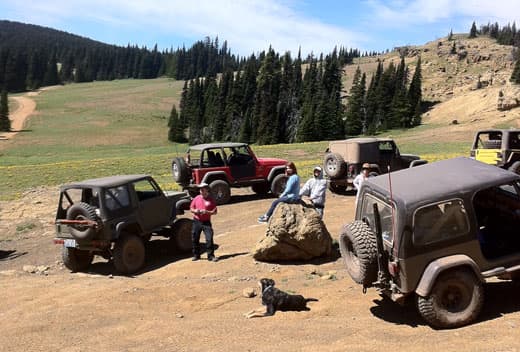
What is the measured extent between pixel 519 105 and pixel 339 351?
6974 cm

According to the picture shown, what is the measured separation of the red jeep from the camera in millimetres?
17078

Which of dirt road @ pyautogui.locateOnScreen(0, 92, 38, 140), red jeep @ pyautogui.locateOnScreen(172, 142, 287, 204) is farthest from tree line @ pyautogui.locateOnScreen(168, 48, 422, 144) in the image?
red jeep @ pyautogui.locateOnScreen(172, 142, 287, 204)

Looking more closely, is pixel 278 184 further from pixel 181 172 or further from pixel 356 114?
pixel 356 114

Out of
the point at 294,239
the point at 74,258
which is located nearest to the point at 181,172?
the point at 74,258

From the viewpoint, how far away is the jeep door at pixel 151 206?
1141cm

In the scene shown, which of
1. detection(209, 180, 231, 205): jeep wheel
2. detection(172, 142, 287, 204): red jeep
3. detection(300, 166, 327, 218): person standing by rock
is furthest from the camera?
detection(209, 180, 231, 205): jeep wheel

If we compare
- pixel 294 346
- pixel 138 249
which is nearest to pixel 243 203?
pixel 138 249

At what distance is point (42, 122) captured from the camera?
102375 mm

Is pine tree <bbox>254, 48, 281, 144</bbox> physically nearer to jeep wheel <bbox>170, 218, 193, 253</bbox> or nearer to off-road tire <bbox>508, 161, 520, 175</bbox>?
off-road tire <bbox>508, 161, 520, 175</bbox>

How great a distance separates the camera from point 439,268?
6.20 meters

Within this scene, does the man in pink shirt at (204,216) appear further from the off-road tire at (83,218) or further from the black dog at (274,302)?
the black dog at (274,302)

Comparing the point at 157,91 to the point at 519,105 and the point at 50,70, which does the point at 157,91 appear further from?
the point at 519,105

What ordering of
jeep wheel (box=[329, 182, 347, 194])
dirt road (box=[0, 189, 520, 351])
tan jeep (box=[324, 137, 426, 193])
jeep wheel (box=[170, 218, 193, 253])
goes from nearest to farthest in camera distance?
dirt road (box=[0, 189, 520, 351]) → jeep wheel (box=[170, 218, 193, 253]) → tan jeep (box=[324, 137, 426, 193]) → jeep wheel (box=[329, 182, 347, 194])

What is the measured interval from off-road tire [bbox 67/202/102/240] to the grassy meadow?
12753 mm
